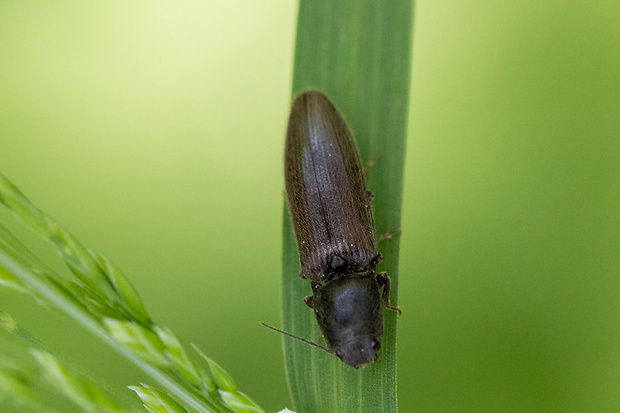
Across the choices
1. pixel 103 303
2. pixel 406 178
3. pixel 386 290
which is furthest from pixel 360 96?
pixel 103 303

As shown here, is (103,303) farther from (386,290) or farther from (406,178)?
(406,178)

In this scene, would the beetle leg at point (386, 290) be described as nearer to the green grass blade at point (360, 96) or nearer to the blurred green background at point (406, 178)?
the green grass blade at point (360, 96)

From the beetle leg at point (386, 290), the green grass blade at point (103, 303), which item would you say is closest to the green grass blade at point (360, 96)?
the beetle leg at point (386, 290)

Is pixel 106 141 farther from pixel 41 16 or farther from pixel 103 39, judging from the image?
pixel 41 16

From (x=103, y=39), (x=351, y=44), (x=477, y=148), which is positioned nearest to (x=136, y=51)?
(x=103, y=39)

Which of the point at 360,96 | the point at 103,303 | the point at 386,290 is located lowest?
the point at 103,303

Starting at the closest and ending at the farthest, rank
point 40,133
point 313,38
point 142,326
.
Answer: point 142,326, point 313,38, point 40,133
